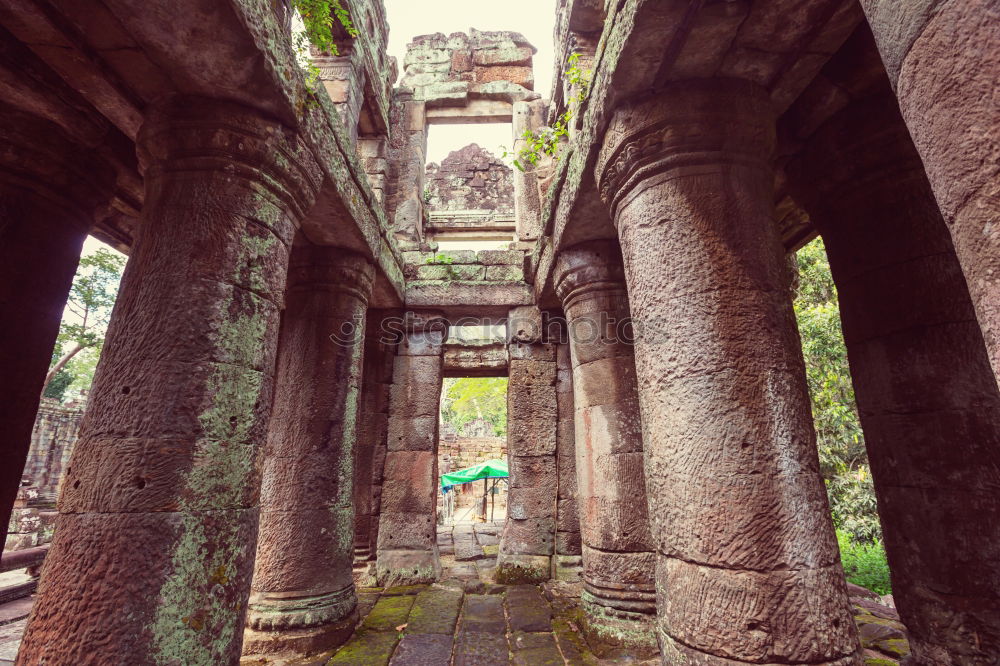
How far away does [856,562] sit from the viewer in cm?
664

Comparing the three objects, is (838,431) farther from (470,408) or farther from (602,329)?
(470,408)

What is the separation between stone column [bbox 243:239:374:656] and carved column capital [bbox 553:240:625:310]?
1.85m

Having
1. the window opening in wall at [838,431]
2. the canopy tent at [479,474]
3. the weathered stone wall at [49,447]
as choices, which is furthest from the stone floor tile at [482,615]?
the weathered stone wall at [49,447]

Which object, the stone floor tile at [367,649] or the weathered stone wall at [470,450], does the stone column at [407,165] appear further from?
the weathered stone wall at [470,450]

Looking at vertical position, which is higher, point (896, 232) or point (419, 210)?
point (419, 210)

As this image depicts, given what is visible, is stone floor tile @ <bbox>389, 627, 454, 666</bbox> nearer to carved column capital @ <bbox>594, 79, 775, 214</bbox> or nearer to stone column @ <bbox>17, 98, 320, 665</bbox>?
stone column @ <bbox>17, 98, 320, 665</bbox>

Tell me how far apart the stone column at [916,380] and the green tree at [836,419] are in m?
4.82

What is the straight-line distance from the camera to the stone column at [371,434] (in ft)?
17.2

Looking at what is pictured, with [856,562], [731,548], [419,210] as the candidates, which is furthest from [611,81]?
[856,562]

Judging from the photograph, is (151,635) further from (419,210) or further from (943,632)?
(419,210)

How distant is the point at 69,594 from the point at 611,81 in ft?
9.97

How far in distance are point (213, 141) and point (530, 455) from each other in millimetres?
4356

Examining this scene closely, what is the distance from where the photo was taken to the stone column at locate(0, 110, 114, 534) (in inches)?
108

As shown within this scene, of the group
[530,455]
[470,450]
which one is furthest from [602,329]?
[470,450]
